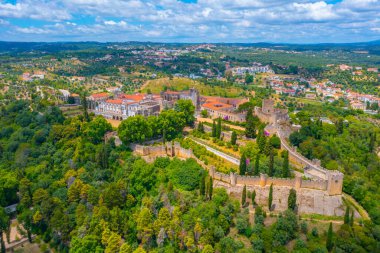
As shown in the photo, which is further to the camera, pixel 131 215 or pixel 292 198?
pixel 131 215

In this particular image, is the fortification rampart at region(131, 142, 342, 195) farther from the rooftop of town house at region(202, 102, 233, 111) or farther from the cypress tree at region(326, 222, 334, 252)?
the rooftop of town house at region(202, 102, 233, 111)

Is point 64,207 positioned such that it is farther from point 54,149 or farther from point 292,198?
point 292,198

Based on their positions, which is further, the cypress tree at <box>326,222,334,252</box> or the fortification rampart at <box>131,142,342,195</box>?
the fortification rampart at <box>131,142,342,195</box>

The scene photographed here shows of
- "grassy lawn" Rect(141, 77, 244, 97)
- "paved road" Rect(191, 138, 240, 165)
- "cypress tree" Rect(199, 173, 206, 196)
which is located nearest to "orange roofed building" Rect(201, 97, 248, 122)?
"paved road" Rect(191, 138, 240, 165)

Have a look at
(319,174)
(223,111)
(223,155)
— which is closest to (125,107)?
(223,111)

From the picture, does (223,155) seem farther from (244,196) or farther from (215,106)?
(215,106)

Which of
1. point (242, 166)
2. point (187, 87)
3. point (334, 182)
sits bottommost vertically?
point (334, 182)

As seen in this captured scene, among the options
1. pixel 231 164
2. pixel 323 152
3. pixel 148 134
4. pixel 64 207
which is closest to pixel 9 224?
pixel 64 207

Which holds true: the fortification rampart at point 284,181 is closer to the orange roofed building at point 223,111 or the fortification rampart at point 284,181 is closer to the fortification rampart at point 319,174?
the fortification rampart at point 319,174
